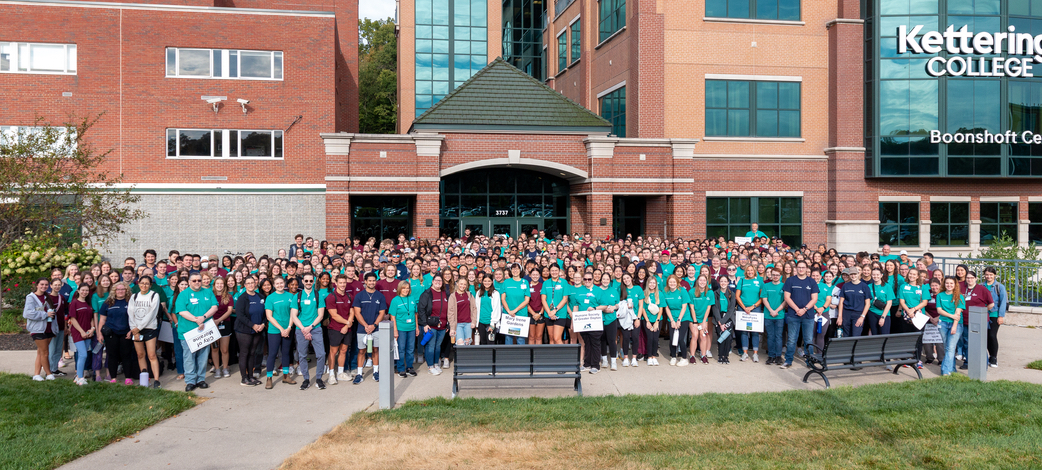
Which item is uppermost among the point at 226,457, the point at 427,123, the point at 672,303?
the point at 427,123

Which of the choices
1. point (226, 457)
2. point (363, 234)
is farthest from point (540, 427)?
point (363, 234)

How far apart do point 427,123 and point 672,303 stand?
13.3m

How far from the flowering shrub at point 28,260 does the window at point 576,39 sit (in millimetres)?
24134

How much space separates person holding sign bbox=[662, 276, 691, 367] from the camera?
11.2 metres

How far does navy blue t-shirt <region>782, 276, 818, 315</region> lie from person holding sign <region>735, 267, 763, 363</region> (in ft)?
1.67

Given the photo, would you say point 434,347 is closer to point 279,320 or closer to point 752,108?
point 279,320

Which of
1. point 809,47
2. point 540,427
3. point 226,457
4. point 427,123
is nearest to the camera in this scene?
point 226,457

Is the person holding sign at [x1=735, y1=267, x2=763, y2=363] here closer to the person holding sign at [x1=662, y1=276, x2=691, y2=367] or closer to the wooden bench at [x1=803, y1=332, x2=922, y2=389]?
the person holding sign at [x1=662, y1=276, x2=691, y2=367]

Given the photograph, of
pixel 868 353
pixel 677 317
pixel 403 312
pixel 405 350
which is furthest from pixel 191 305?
pixel 868 353

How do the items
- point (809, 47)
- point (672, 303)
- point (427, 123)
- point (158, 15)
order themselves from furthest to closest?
point (809, 47) < point (158, 15) < point (427, 123) < point (672, 303)

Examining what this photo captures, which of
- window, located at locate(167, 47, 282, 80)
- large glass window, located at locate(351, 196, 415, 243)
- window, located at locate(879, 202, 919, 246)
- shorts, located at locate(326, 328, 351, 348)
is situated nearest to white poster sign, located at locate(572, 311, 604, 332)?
shorts, located at locate(326, 328, 351, 348)

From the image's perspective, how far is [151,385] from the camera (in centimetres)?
980

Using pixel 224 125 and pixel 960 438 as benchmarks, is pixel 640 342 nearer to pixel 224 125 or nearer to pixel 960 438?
pixel 960 438

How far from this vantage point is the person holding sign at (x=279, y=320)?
9750 millimetres
